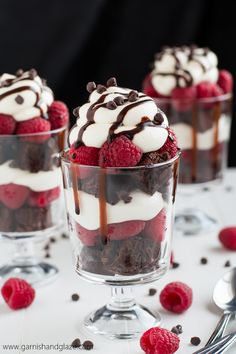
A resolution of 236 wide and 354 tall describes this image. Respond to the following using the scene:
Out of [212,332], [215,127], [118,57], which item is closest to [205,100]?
[215,127]

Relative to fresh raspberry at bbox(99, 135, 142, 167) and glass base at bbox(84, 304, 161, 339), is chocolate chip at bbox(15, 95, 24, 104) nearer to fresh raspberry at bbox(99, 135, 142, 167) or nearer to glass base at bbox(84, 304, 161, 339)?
fresh raspberry at bbox(99, 135, 142, 167)

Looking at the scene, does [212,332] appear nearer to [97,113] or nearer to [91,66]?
[97,113]

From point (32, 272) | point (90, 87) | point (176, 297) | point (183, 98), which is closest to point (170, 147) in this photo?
point (90, 87)

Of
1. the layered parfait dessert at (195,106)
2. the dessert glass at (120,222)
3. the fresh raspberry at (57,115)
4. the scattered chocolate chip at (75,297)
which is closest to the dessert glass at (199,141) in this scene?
the layered parfait dessert at (195,106)

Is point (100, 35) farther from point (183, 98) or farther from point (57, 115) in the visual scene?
point (57, 115)

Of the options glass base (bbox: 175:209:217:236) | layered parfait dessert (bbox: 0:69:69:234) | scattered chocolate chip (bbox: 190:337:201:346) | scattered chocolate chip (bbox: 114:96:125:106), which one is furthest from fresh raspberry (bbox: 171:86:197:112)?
scattered chocolate chip (bbox: 190:337:201:346)

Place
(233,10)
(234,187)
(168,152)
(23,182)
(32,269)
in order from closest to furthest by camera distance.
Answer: (168,152) < (23,182) < (32,269) < (234,187) < (233,10)

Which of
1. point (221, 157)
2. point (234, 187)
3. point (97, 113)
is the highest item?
point (97, 113)

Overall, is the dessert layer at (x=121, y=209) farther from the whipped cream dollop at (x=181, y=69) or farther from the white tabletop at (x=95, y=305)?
the whipped cream dollop at (x=181, y=69)
